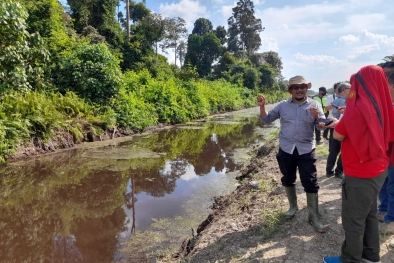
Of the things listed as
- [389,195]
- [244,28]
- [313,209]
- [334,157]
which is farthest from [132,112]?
[244,28]

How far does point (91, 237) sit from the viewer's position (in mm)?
3877

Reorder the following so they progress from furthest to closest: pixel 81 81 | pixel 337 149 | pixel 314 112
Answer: pixel 81 81 → pixel 337 149 → pixel 314 112

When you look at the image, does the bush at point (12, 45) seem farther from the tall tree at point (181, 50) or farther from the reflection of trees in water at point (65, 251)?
the tall tree at point (181, 50)

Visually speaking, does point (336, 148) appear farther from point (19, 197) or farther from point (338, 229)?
point (19, 197)

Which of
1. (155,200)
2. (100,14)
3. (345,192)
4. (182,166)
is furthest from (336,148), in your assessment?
(100,14)

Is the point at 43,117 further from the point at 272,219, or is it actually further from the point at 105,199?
the point at 272,219

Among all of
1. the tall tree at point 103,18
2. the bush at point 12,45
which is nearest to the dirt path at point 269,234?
the bush at point 12,45

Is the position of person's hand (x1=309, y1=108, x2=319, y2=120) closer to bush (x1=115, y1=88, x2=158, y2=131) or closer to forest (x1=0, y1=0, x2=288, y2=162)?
forest (x1=0, y1=0, x2=288, y2=162)

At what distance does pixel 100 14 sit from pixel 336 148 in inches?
902

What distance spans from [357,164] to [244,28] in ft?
159

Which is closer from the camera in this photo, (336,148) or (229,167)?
(336,148)

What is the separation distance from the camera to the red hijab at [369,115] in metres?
2.14

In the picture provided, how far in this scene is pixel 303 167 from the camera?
3.15m

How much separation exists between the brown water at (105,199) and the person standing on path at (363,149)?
2282 millimetres
